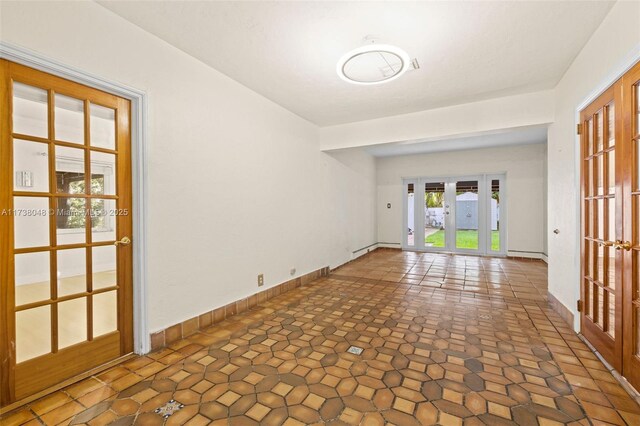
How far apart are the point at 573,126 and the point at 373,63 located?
2.10 m

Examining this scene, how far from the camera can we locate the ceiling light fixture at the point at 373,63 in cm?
222

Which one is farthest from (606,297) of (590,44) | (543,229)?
(543,229)

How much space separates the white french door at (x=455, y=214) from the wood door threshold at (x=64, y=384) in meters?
6.93

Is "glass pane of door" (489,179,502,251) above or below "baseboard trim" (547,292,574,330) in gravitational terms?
above

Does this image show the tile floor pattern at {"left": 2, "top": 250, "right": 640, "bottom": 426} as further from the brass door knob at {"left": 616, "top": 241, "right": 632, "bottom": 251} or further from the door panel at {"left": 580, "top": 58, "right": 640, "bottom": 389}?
the brass door knob at {"left": 616, "top": 241, "right": 632, "bottom": 251}

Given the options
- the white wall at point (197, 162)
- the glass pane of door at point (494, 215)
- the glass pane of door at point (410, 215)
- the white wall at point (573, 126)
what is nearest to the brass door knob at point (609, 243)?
the white wall at point (573, 126)

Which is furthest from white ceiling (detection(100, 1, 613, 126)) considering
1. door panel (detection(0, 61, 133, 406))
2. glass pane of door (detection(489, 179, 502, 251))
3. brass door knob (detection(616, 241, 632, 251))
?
glass pane of door (detection(489, 179, 502, 251))

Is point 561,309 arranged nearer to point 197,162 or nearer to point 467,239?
point 197,162

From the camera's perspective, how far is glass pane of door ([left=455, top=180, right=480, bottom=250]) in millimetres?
7254

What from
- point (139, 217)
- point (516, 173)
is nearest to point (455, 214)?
point (516, 173)

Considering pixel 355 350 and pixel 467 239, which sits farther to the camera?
pixel 467 239

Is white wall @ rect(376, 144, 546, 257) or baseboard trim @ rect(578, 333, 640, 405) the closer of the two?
baseboard trim @ rect(578, 333, 640, 405)

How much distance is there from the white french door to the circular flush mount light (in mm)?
5586

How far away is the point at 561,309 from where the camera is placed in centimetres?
306
